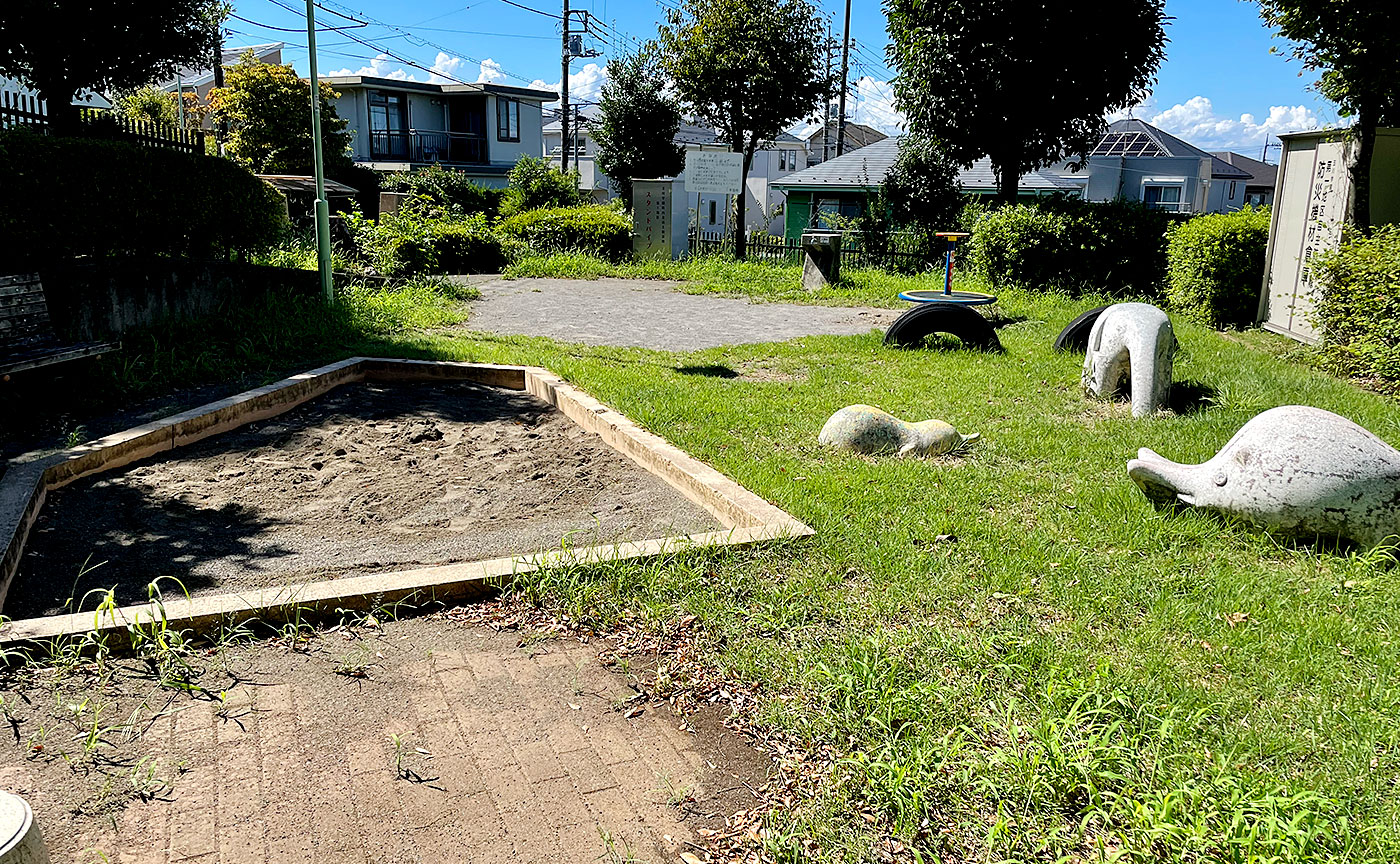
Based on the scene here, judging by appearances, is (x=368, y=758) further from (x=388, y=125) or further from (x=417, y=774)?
(x=388, y=125)

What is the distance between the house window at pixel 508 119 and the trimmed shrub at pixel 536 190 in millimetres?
16451

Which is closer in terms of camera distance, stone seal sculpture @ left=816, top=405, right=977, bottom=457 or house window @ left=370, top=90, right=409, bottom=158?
stone seal sculpture @ left=816, top=405, right=977, bottom=457

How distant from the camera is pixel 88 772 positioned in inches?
102

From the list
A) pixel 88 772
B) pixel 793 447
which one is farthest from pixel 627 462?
pixel 88 772

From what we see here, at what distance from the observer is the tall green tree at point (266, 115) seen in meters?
28.2

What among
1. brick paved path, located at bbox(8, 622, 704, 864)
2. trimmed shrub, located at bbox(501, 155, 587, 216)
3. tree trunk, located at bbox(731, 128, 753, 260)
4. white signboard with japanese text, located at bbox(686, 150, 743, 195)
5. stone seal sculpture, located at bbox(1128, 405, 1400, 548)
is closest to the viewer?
brick paved path, located at bbox(8, 622, 704, 864)

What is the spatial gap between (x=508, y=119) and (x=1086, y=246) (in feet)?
116


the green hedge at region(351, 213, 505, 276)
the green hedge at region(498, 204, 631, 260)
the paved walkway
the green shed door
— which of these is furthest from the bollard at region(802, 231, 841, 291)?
the green shed door

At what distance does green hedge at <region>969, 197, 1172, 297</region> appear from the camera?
14.5 meters

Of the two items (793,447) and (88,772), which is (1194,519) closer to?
(793,447)

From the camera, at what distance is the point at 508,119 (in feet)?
146

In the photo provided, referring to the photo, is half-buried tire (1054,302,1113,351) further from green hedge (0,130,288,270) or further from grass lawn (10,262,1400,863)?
green hedge (0,130,288,270)

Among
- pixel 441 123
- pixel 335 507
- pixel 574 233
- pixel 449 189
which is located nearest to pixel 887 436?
pixel 335 507

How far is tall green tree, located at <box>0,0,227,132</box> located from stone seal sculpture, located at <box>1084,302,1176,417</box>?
29.1 ft
